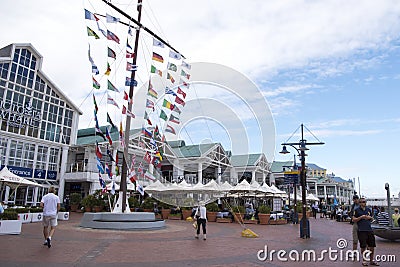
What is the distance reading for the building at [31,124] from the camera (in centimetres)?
3075

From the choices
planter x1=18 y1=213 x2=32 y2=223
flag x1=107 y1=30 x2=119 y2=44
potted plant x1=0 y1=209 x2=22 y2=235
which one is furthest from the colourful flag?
planter x1=18 y1=213 x2=32 y2=223

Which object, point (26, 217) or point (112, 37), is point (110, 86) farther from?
point (26, 217)

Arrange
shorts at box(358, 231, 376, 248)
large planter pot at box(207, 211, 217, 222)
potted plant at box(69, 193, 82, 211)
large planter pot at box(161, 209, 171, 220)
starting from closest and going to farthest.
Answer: shorts at box(358, 231, 376, 248) → large planter pot at box(207, 211, 217, 222) → large planter pot at box(161, 209, 171, 220) → potted plant at box(69, 193, 82, 211)

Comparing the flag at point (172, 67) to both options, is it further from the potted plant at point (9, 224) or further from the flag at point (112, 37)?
the potted plant at point (9, 224)

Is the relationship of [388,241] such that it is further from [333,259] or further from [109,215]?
[109,215]

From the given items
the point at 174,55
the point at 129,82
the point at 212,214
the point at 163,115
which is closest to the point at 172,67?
the point at 174,55

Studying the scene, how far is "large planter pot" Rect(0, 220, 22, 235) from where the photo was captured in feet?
40.2

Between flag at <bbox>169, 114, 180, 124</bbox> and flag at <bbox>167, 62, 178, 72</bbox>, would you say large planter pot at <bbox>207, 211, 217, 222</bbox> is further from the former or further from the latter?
flag at <bbox>167, 62, 178, 72</bbox>

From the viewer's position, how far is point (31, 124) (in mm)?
32906

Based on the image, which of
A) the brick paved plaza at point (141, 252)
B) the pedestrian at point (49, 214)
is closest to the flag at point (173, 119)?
the brick paved plaza at point (141, 252)

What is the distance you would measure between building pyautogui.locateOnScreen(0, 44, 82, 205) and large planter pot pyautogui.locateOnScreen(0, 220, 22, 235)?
61.6ft

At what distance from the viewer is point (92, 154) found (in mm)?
37531

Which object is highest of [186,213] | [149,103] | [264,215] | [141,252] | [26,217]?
[149,103]

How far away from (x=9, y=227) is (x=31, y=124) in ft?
75.2
